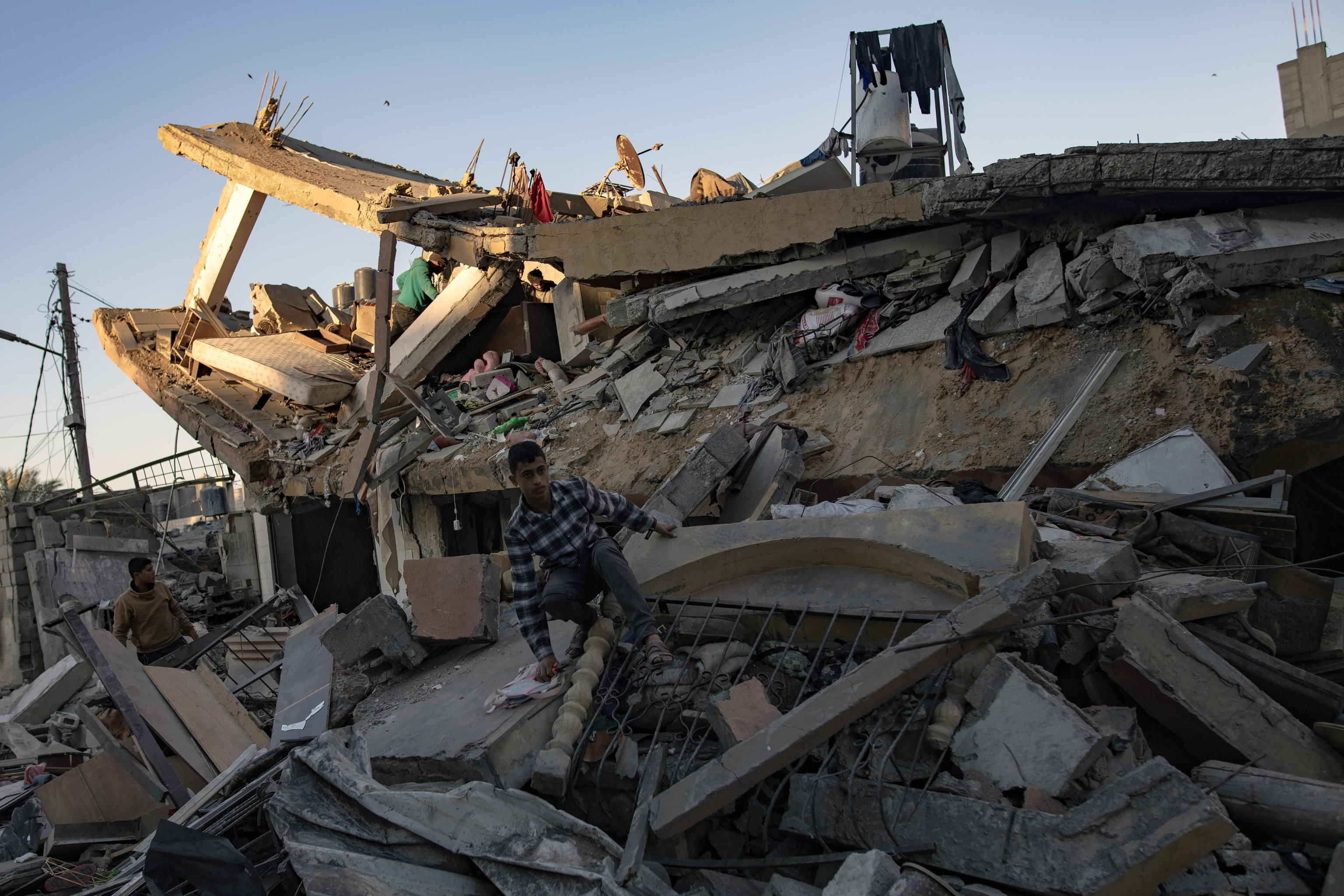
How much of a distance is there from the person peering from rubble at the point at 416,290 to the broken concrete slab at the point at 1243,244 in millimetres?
8603

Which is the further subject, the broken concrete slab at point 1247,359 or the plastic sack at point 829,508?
the plastic sack at point 829,508

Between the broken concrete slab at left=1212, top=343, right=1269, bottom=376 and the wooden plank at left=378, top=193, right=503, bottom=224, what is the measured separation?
823 centimetres

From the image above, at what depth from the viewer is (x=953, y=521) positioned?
3834 millimetres

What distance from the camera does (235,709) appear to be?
5.43 metres

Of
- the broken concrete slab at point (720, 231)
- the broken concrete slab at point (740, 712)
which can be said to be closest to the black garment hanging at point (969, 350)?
the broken concrete slab at point (720, 231)

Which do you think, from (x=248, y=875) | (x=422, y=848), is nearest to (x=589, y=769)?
(x=422, y=848)

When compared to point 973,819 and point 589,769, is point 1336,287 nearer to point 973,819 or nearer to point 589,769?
point 973,819

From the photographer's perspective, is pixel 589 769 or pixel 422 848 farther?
pixel 589 769

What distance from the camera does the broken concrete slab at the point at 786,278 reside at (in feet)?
22.4

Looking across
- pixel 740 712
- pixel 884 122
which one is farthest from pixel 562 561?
pixel 884 122

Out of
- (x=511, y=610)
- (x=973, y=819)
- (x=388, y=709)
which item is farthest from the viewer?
(x=511, y=610)

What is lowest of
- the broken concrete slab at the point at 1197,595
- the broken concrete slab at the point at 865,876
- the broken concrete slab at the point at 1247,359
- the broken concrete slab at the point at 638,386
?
the broken concrete slab at the point at 865,876

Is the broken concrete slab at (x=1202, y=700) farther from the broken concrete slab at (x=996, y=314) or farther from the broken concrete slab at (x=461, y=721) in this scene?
the broken concrete slab at (x=996, y=314)

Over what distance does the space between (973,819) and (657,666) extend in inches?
60.0
